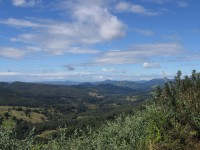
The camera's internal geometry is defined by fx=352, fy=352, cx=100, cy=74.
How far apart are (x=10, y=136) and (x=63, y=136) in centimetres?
493

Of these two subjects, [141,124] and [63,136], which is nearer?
[63,136]

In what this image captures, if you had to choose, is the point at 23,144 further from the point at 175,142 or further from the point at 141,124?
the point at 141,124

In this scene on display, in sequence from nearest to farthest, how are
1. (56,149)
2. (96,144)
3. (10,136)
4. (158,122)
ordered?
(10,136)
(56,149)
(96,144)
(158,122)

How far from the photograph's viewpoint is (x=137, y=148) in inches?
759

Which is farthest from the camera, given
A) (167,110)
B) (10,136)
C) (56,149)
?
(167,110)

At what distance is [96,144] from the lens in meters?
18.1

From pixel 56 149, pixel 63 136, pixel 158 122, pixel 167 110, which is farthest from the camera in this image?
pixel 167 110

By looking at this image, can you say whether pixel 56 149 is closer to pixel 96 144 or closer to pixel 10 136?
pixel 96 144

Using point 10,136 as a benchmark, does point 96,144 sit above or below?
below

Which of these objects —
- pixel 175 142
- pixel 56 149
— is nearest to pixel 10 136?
pixel 56 149

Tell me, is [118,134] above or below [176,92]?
below

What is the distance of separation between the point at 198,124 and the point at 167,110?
7.06ft

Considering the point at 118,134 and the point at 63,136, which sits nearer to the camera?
the point at 63,136

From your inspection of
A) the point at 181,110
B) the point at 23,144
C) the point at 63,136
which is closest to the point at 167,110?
the point at 181,110
